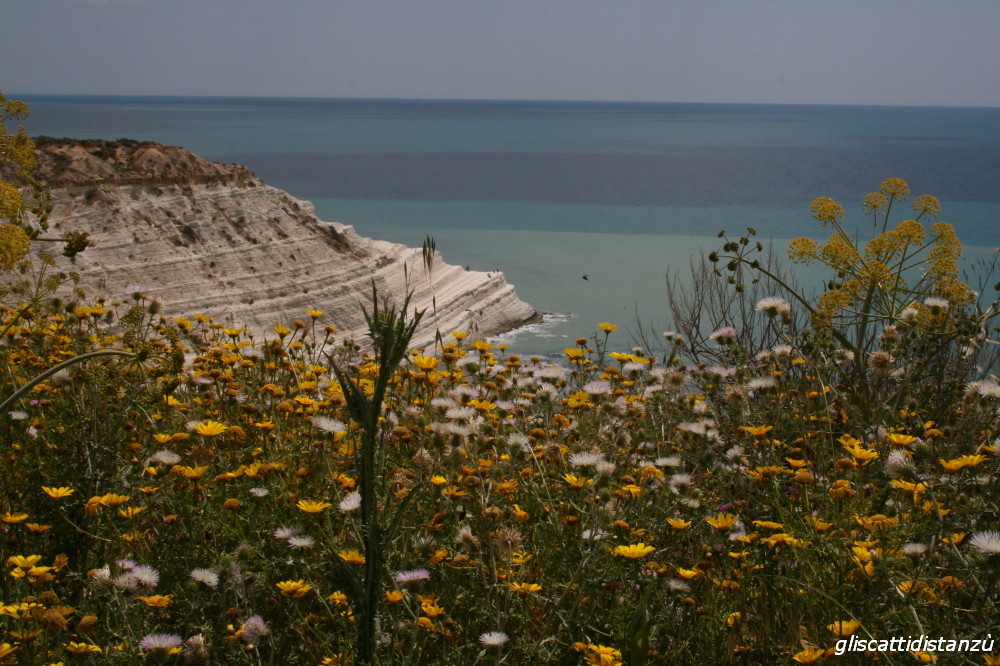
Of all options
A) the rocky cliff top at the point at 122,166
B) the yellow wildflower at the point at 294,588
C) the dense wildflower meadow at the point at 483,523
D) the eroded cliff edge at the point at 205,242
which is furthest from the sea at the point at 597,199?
the yellow wildflower at the point at 294,588

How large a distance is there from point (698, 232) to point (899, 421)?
29.8 m

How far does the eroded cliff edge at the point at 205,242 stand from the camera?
11.9m

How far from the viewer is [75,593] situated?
2.67 m

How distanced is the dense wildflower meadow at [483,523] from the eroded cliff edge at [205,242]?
8.07m

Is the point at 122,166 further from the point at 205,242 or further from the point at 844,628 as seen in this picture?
the point at 844,628

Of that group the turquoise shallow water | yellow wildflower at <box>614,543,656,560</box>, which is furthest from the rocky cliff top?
yellow wildflower at <box>614,543,656,560</box>

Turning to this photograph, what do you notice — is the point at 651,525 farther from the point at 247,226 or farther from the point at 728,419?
the point at 247,226

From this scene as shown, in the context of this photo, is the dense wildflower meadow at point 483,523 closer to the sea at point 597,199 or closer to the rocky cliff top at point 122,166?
the sea at point 597,199

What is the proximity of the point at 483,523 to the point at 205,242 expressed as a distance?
11516 millimetres

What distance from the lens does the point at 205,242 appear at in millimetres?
12859

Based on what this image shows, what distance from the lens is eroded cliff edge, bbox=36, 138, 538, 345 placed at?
11867mm

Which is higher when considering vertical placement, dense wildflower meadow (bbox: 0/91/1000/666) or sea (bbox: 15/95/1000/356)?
sea (bbox: 15/95/1000/356)

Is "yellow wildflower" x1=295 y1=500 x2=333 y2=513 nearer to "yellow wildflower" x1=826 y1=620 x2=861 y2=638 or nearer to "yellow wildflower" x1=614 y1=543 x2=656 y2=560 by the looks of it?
"yellow wildflower" x1=614 y1=543 x2=656 y2=560

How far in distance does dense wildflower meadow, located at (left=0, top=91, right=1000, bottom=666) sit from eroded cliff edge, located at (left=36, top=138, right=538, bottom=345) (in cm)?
807
